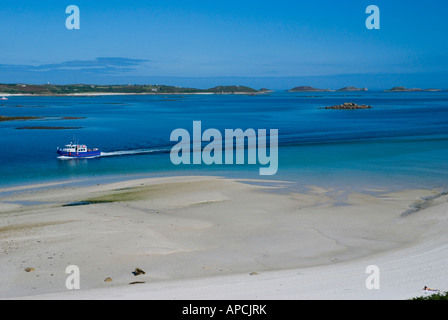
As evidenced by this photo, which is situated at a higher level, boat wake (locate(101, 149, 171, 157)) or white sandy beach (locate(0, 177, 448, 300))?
boat wake (locate(101, 149, 171, 157))

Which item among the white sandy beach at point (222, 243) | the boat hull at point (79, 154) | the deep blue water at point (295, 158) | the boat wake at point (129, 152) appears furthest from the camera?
the boat wake at point (129, 152)

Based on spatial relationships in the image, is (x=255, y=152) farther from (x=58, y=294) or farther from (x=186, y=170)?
(x=58, y=294)

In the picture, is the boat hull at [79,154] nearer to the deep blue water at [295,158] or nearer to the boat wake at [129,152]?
the deep blue water at [295,158]

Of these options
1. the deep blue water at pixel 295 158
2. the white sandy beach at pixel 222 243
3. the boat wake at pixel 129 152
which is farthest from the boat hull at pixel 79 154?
the white sandy beach at pixel 222 243

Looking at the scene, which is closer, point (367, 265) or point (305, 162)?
point (367, 265)

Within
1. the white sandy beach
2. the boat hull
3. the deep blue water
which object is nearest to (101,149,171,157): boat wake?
the deep blue water

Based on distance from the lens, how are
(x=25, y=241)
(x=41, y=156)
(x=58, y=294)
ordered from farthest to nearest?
(x=41, y=156) → (x=25, y=241) → (x=58, y=294)

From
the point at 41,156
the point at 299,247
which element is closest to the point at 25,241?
the point at 299,247

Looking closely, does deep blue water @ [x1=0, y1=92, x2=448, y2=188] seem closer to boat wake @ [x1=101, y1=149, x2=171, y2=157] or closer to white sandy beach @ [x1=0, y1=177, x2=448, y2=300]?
boat wake @ [x1=101, y1=149, x2=171, y2=157]

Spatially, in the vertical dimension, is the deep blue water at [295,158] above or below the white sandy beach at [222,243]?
above
